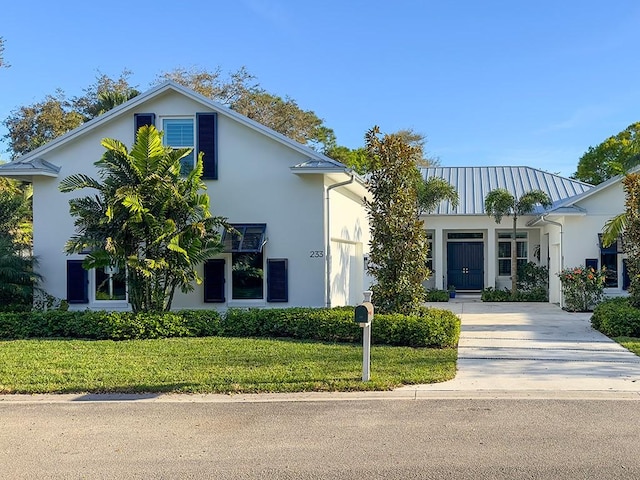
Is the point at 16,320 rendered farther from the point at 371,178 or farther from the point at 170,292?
the point at 371,178

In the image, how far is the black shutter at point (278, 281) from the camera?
14602 mm

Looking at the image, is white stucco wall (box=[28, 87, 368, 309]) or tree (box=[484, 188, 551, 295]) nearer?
white stucco wall (box=[28, 87, 368, 309])

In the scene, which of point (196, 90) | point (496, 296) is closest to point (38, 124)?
point (196, 90)

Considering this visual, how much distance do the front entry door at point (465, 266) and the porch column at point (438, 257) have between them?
3.59ft

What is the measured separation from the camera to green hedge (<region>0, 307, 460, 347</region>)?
11500 mm

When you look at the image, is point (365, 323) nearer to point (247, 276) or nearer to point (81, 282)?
point (247, 276)

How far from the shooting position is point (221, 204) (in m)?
14.8

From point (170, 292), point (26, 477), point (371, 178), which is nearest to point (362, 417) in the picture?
point (26, 477)

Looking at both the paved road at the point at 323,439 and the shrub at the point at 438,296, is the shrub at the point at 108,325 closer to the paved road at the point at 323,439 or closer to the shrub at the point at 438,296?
the paved road at the point at 323,439

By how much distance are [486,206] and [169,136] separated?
11903 mm

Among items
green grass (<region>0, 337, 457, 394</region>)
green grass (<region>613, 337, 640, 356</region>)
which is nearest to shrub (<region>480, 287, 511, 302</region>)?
green grass (<region>613, 337, 640, 356</region>)

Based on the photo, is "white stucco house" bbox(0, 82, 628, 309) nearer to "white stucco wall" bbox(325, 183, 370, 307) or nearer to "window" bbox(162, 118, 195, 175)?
"window" bbox(162, 118, 195, 175)

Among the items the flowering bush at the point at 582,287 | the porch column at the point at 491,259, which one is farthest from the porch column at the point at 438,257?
the flowering bush at the point at 582,287

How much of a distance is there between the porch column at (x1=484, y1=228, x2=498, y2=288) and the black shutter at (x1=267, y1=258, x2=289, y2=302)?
11636 mm
